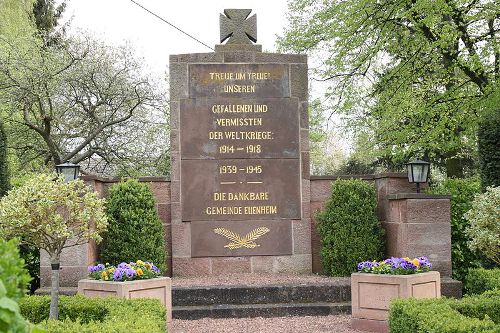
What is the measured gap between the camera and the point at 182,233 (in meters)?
10.4

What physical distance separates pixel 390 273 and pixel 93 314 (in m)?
3.51

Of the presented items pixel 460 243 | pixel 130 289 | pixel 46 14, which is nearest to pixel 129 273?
pixel 130 289

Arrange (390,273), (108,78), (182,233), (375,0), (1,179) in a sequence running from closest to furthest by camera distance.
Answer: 1. (390,273)
2. (182,233)
3. (1,179)
4. (375,0)
5. (108,78)

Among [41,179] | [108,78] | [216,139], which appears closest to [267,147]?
[216,139]

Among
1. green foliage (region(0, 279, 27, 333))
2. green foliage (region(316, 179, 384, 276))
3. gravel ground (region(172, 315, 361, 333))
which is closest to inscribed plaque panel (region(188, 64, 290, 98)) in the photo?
green foliage (region(316, 179, 384, 276))

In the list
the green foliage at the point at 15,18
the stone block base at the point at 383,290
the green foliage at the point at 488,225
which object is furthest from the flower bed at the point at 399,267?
the green foliage at the point at 15,18

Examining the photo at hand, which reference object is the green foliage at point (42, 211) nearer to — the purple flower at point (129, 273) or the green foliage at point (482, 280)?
the purple flower at point (129, 273)

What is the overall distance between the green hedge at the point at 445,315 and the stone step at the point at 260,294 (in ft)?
8.02

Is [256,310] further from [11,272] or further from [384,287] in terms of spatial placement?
[11,272]

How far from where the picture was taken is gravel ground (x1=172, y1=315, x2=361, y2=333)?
793 cm

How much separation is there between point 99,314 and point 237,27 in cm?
596

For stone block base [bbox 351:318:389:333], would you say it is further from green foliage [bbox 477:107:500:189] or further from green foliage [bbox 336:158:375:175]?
green foliage [bbox 336:158:375:175]

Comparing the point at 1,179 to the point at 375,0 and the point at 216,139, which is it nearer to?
the point at 216,139

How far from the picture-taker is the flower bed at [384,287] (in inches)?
301
